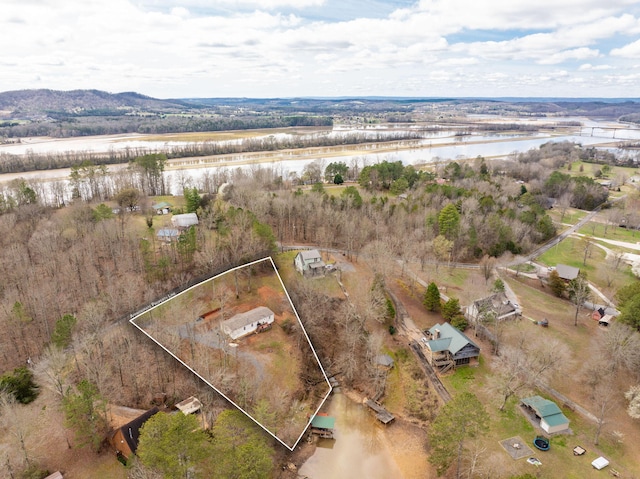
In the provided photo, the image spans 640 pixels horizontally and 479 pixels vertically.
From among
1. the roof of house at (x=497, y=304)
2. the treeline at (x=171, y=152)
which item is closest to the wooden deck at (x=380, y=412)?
the roof of house at (x=497, y=304)

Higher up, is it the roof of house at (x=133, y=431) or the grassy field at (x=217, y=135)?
the grassy field at (x=217, y=135)

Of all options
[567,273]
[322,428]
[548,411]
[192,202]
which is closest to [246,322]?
[322,428]

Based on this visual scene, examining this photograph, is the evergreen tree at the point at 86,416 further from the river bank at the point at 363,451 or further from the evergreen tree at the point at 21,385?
the river bank at the point at 363,451

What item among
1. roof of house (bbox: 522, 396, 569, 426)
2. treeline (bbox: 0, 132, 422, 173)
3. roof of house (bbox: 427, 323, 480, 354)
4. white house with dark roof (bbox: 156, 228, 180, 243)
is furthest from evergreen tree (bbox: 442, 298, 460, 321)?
treeline (bbox: 0, 132, 422, 173)

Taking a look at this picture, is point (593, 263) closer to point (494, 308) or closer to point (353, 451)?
point (494, 308)

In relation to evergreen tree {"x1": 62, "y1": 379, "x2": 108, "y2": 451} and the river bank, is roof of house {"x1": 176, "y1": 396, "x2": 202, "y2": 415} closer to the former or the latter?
evergreen tree {"x1": 62, "y1": 379, "x2": 108, "y2": 451}

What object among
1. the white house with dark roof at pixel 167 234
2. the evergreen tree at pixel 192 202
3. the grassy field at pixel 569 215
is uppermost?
the evergreen tree at pixel 192 202

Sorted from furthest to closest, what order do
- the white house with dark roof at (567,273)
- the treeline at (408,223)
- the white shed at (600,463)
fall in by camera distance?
the treeline at (408,223)
the white house with dark roof at (567,273)
the white shed at (600,463)
